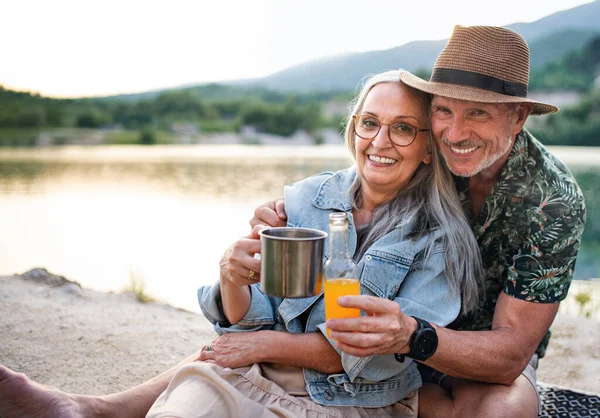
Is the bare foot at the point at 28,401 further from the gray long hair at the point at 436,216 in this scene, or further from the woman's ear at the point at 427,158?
the woman's ear at the point at 427,158

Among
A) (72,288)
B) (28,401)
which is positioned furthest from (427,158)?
(72,288)

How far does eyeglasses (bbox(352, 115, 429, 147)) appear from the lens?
295 cm

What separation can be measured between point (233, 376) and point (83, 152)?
4928 cm

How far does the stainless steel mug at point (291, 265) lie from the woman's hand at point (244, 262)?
0.99ft

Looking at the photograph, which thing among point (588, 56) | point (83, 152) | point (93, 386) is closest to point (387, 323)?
point (93, 386)

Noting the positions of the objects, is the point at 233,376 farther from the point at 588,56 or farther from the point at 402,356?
the point at 588,56

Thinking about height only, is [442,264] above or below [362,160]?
below

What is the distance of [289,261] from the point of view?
6.84 ft

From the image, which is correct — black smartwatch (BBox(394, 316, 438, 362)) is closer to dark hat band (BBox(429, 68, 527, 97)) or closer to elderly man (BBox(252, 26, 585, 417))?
elderly man (BBox(252, 26, 585, 417))

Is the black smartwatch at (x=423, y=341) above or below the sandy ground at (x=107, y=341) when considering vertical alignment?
above

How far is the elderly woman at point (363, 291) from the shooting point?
2.57m

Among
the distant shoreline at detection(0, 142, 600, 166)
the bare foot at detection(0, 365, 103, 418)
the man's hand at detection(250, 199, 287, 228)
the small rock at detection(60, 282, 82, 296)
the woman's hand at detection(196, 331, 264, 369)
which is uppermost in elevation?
the man's hand at detection(250, 199, 287, 228)

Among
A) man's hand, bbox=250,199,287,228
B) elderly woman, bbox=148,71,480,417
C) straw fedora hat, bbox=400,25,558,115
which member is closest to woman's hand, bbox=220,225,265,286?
elderly woman, bbox=148,71,480,417

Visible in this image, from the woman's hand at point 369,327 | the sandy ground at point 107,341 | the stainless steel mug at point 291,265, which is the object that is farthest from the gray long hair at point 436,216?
the sandy ground at point 107,341
